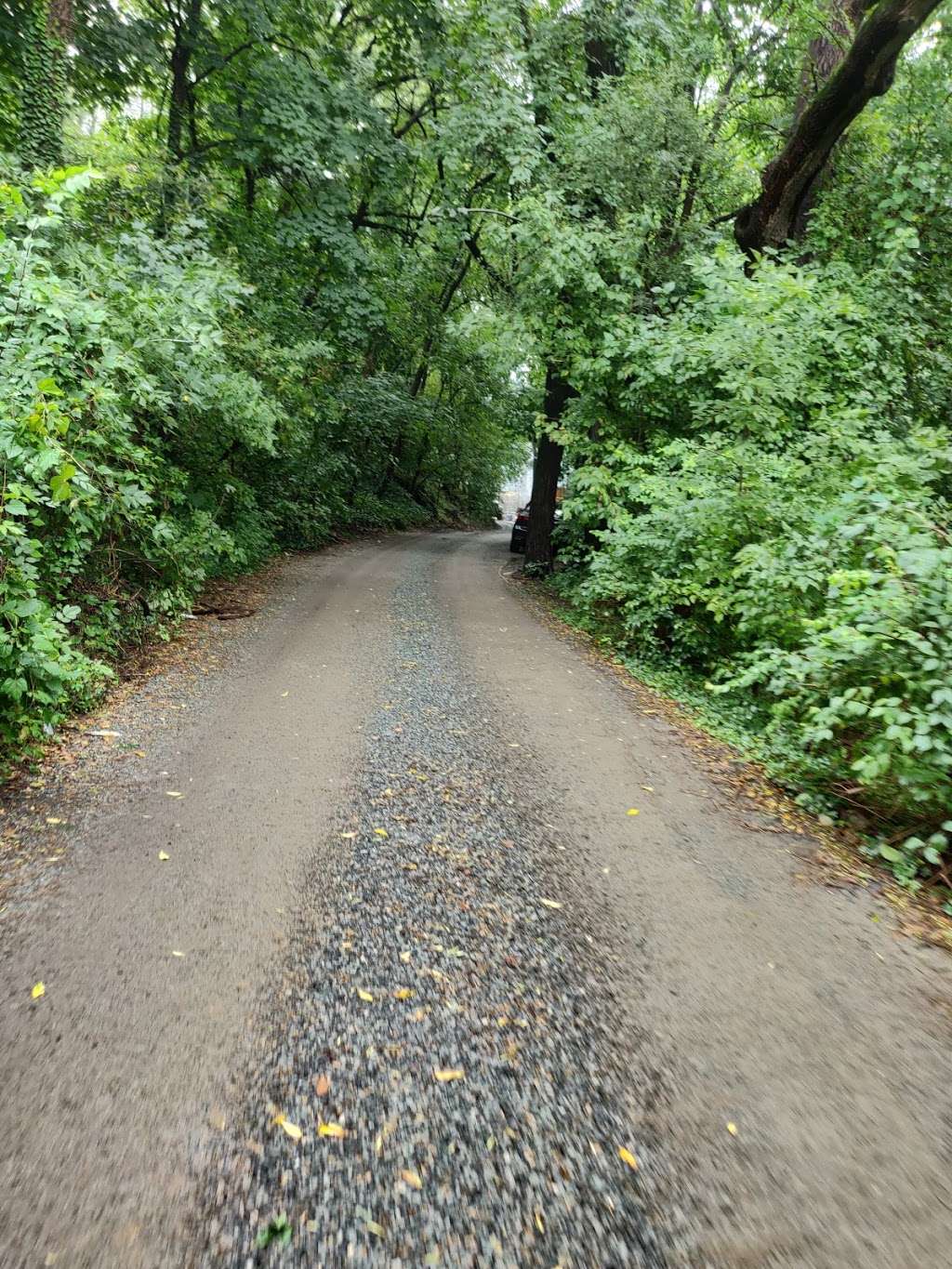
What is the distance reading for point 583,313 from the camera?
34.2 feet

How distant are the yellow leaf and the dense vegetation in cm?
322

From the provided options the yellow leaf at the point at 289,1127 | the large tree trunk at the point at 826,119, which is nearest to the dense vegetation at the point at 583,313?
the large tree trunk at the point at 826,119

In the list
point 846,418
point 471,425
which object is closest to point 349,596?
point 846,418

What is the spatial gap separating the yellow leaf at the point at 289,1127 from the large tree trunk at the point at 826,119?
29.4ft

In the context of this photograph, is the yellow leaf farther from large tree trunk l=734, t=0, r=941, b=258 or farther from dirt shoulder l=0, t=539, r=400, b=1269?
large tree trunk l=734, t=0, r=941, b=258

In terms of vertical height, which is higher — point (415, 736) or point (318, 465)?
point (318, 465)

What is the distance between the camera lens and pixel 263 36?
1130cm

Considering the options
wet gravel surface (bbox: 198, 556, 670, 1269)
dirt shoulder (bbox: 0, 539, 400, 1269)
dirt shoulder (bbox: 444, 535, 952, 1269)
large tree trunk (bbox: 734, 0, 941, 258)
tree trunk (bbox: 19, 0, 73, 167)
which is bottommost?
dirt shoulder (bbox: 0, 539, 400, 1269)

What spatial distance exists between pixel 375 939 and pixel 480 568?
1414 centimetres

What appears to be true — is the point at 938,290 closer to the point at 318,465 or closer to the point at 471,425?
the point at 318,465

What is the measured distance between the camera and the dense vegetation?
4.60 m

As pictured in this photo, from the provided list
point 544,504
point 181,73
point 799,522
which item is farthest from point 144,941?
point 181,73

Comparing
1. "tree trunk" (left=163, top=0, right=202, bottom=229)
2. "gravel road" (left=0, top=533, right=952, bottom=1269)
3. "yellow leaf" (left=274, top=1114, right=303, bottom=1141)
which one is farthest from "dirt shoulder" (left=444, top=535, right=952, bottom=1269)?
"tree trunk" (left=163, top=0, right=202, bottom=229)

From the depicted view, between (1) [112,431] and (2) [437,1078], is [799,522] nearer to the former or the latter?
(2) [437,1078]
